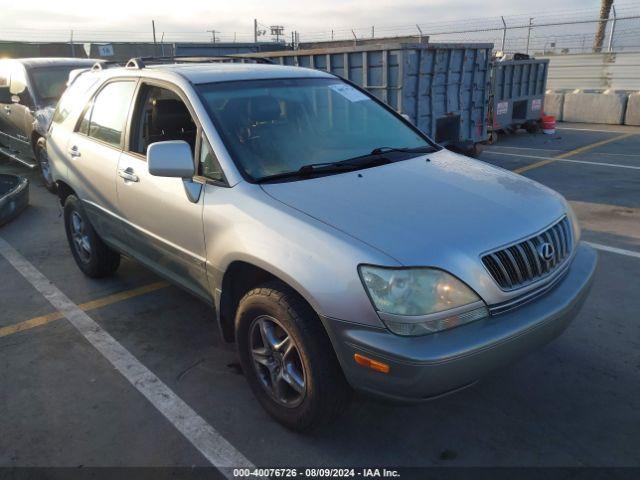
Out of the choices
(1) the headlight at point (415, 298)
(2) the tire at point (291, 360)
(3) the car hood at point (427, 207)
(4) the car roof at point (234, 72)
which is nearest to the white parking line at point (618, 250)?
(3) the car hood at point (427, 207)

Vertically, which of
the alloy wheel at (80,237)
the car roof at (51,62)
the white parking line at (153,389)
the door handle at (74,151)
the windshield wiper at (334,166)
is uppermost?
the car roof at (51,62)

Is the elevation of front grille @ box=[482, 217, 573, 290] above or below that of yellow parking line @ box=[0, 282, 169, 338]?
above

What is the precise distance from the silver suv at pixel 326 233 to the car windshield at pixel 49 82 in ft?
16.6

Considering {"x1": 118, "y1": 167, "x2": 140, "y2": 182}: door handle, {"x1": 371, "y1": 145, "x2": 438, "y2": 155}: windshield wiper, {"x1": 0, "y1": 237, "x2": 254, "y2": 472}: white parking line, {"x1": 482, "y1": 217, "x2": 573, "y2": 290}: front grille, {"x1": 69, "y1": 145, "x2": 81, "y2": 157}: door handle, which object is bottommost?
{"x1": 0, "y1": 237, "x2": 254, "y2": 472}: white parking line

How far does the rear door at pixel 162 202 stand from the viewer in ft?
9.92

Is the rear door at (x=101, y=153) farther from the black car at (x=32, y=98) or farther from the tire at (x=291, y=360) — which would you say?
the black car at (x=32, y=98)

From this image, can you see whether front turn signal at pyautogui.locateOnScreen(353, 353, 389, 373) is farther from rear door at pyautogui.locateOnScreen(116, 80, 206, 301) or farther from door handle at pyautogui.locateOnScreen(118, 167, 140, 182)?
door handle at pyautogui.locateOnScreen(118, 167, 140, 182)

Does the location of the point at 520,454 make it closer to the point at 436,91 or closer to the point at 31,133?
the point at 436,91

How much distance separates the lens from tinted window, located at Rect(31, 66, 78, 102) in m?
8.18

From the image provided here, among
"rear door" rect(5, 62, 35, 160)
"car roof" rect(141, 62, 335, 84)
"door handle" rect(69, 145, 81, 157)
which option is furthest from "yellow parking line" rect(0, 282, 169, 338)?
"rear door" rect(5, 62, 35, 160)

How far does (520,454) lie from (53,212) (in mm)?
6351

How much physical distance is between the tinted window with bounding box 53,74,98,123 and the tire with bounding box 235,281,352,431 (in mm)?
2729

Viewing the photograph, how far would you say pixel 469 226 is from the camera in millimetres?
2387

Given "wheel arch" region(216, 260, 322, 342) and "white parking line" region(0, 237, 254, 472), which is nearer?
"white parking line" region(0, 237, 254, 472)
